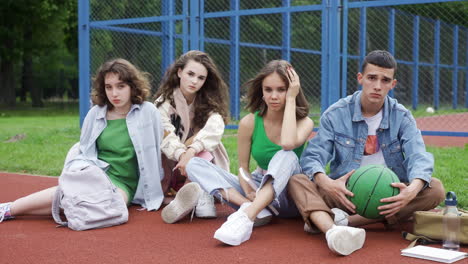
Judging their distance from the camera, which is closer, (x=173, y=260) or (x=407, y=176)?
(x=173, y=260)

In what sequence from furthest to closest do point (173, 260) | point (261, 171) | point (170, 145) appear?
1. point (170, 145)
2. point (261, 171)
3. point (173, 260)

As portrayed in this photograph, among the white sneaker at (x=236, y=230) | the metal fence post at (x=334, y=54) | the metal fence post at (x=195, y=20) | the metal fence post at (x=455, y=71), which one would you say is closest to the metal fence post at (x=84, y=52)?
the metal fence post at (x=195, y=20)

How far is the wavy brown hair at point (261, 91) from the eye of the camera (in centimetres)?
377

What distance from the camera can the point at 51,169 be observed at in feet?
21.5

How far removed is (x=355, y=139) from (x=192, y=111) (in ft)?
5.03

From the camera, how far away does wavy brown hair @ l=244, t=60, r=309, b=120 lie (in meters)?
3.77

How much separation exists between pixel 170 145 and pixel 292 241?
1402 millimetres

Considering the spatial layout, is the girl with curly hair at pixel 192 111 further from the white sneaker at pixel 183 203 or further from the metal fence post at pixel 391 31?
the metal fence post at pixel 391 31

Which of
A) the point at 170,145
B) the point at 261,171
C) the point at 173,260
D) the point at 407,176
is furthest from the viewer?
the point at 170,145

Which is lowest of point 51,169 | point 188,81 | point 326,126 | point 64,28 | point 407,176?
point 51,169

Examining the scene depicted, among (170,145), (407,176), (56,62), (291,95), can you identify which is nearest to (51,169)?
(170,145)

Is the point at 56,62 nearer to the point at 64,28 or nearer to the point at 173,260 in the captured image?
the point at 64,28

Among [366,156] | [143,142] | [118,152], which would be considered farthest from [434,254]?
[118,152]

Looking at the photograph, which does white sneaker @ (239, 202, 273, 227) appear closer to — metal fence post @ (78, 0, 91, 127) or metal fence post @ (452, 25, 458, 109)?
metal fence post @ (78, 0, 91, 127)
